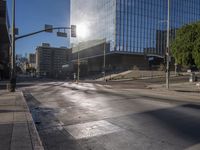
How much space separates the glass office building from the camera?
105m

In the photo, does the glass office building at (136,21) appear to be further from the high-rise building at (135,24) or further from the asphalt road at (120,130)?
the asphalt road at (120,130)

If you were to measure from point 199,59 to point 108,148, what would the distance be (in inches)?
1001

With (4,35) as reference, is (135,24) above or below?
above

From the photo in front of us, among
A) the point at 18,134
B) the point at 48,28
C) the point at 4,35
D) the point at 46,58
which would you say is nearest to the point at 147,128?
the point at 18,134

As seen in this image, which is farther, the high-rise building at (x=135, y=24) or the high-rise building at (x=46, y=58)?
the high-rise building at (x=46, y=58)

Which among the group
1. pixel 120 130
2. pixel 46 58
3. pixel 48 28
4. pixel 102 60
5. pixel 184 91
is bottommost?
pixel 184 91

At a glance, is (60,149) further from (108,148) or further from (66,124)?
(66,124)

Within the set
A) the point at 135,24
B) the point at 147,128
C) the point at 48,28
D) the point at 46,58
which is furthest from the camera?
the point at 46,58

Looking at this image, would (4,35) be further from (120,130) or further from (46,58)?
(46,58)

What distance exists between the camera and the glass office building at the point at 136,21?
105375 millimetres

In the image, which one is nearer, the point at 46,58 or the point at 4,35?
the point at 4,35

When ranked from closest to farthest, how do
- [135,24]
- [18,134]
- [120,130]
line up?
[18,134] → [120,130] → [135,24]

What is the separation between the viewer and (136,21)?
109562mm

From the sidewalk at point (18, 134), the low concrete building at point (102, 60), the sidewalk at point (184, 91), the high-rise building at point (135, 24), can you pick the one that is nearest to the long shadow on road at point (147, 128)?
the sidewalk at point (18, 134)
